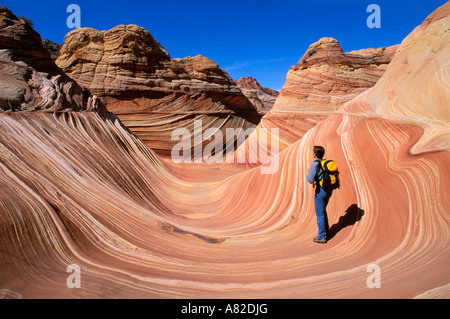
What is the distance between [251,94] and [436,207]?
2097 cm

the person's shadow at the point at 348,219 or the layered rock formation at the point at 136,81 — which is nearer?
the person's shadow at the point at 348,219

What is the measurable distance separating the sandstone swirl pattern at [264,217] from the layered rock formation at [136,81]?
24.4 ft

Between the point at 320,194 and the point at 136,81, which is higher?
the point at 136,81

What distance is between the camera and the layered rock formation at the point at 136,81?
12328mm

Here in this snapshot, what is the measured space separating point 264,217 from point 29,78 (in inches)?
209

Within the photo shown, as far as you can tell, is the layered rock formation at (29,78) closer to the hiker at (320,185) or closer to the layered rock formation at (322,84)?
the hiker at (320,185)

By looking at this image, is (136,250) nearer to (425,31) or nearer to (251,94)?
(425,31)

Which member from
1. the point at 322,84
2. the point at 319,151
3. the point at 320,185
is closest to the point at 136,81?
the point at 322,84

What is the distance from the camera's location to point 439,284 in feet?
5.61

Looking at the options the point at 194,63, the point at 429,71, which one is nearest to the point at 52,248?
the point at 429,71

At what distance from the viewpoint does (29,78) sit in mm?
5586

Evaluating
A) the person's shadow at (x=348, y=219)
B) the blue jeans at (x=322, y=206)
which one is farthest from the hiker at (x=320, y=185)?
the person's shadow at (x=348, y=219)

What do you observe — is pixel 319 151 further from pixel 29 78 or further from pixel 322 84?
pixel 322 84

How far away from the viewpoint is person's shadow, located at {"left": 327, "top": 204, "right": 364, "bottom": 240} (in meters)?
3.07
